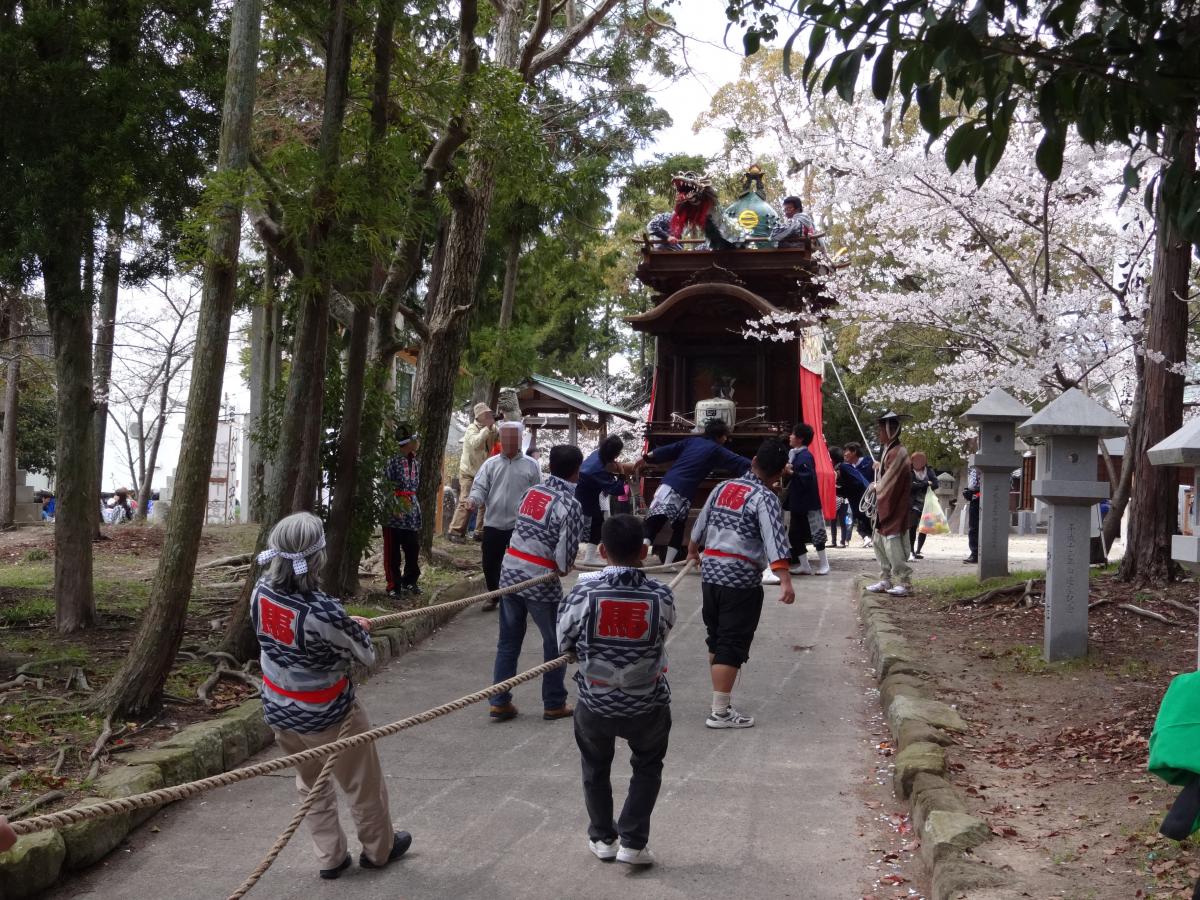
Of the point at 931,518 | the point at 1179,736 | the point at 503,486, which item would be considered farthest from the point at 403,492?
the point at 931,518

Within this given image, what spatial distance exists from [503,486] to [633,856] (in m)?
4.76

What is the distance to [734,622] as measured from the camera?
7.59 m

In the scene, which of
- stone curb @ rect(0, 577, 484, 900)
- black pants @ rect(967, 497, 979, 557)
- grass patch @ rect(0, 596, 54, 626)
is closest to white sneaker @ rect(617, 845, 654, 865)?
stone curb @ rect(0, 577, 484, 900)

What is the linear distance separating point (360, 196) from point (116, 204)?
2032mm

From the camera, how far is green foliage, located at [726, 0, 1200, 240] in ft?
13.8

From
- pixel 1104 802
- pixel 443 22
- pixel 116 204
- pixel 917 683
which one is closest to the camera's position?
pixel 1104 802

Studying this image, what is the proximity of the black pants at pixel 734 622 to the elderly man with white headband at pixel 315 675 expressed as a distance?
10.1 ft

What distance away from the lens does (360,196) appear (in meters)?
8.37

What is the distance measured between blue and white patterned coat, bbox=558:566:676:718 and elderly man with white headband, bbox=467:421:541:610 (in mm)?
4238

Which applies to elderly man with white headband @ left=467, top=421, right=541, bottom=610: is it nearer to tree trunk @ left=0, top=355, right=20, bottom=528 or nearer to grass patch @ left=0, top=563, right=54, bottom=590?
grass patch @ left=0, top=563, right=54, bottom=590

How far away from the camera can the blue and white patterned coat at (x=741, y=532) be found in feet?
24.8

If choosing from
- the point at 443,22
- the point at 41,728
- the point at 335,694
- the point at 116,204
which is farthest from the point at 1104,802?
the point at 443,22

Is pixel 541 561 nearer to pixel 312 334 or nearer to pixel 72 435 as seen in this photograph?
pixel 312 334

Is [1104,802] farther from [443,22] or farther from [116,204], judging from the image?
[443,22]
